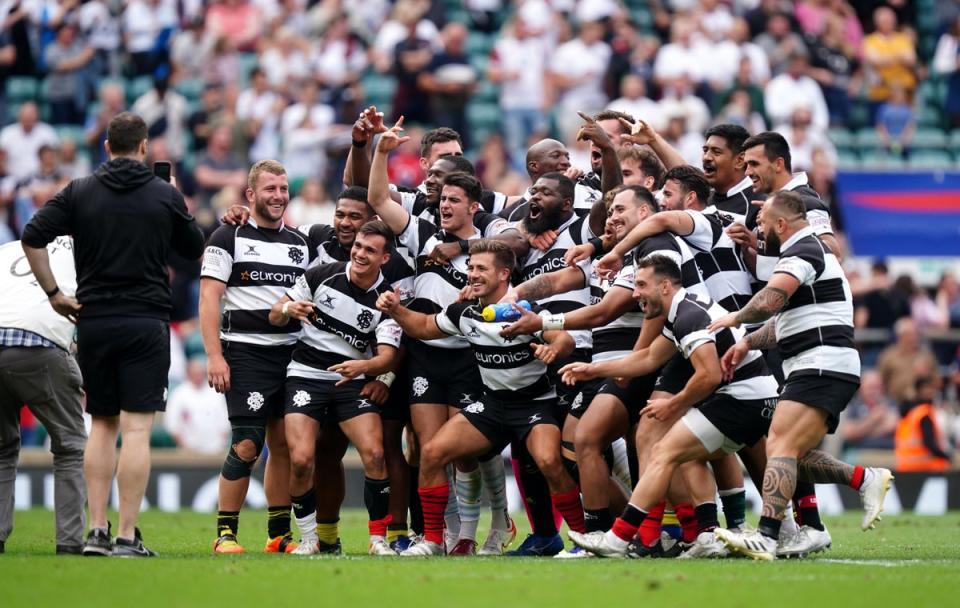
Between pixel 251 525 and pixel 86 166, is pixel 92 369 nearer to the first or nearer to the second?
pixel 251 525

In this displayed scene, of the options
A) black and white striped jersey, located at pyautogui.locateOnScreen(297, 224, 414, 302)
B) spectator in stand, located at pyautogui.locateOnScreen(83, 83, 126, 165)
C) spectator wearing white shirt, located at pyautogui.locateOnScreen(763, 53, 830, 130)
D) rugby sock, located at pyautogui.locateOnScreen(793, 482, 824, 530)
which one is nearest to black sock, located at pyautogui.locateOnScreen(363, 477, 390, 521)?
black and white striped jersey, located at pyautogui.locateOnScreen(297, 224, 414, 302)

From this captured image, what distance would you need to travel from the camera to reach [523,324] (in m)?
10.1

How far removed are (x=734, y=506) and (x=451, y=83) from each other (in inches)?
467

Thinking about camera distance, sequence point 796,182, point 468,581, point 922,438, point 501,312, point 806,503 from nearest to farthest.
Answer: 1. point 468,581
2. point 501,312
3. point 806,503
4. point 796,182
5. point 922,438

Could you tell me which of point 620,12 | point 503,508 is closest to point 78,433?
point 503,508

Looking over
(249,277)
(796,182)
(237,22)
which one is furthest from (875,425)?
(237,22)

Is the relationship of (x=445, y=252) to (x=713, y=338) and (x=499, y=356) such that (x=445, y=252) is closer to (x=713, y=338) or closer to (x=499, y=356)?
(x=499, y=356)

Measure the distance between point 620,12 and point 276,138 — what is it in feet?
18.8

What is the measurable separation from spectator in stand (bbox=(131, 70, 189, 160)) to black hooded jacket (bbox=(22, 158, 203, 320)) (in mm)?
11423

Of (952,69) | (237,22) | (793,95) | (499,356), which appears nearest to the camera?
(499,356)

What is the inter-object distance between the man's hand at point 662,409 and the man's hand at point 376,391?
6.55 ft

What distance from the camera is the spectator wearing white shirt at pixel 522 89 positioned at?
22.1 metres

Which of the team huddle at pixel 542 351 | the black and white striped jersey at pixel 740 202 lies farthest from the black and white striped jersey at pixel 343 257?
the black and white striped jersey at pixel 740 202

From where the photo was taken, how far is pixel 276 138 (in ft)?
69.7
